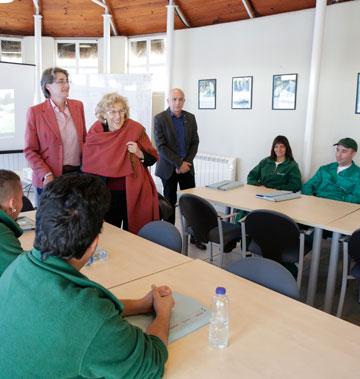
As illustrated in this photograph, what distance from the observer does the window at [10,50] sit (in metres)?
6.25

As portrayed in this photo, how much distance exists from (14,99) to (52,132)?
305 cm

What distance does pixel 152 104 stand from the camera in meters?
6.06

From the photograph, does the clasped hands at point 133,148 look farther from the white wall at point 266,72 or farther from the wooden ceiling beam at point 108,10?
the wooden ceiling beam at point 108,10

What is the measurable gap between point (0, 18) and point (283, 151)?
4.67 meters

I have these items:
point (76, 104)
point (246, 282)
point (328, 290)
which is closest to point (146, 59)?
point (76, 104)

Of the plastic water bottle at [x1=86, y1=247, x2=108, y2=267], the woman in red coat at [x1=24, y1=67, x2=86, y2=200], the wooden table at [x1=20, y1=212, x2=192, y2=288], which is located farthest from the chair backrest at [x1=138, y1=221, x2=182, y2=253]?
the woman in red coat at [x1=24, y1=67, x2=86, y2=200]

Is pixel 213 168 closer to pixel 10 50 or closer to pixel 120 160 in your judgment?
pixel 120 160

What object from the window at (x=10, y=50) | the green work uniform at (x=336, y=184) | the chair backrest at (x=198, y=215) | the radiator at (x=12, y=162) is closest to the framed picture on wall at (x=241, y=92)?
the green work uniform at (x=336, y=184)

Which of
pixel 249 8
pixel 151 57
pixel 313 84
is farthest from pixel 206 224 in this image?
pixel 151 57

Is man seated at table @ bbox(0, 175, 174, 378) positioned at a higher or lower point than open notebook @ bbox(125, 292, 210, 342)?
higher

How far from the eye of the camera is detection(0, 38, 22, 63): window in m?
6.25

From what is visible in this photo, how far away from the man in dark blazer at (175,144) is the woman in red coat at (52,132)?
4.51 ft

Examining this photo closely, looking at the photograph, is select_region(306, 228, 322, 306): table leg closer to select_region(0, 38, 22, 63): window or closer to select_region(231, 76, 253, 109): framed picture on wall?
select_region(231, 76, 253, 109): framed picture on wall

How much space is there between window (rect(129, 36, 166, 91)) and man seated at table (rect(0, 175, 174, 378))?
5299mm
